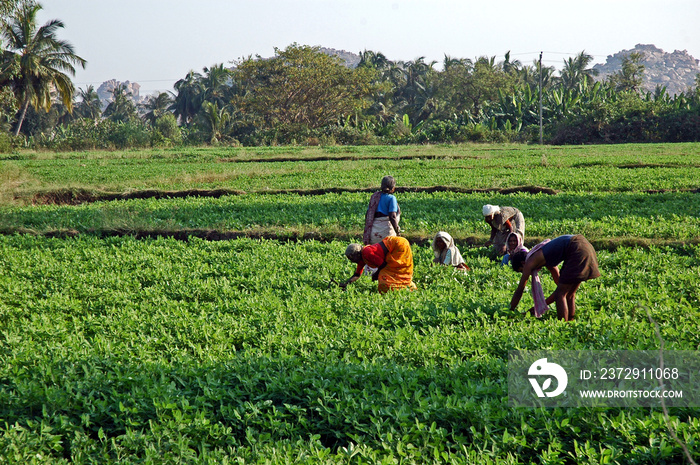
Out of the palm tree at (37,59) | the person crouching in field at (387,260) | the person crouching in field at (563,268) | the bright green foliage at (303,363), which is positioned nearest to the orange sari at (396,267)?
the person crouching in field at (387,260)

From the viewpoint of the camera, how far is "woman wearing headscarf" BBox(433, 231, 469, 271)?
9242 millimetres

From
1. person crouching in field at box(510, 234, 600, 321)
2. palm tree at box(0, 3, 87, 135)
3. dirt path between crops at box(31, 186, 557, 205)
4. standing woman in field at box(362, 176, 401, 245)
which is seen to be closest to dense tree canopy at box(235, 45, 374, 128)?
palm tree at box(0, 3, 87, 135)

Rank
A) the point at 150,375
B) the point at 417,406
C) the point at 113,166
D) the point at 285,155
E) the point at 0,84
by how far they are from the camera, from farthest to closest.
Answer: the point at 0,84, the point at 285,155, the point at 113,166, the point at 150,375, the point at 417,406

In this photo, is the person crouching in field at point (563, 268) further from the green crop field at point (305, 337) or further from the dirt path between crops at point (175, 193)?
the dirt path between crops at point (175, 193)

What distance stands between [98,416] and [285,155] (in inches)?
1112

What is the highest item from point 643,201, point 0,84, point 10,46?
point 10,46

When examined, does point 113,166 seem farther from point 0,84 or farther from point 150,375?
point 150,375

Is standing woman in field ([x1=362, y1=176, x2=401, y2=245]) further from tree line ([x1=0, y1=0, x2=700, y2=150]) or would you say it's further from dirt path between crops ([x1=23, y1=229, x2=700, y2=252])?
tree line ([x1=0, y1=0, x2=700, y2=150])

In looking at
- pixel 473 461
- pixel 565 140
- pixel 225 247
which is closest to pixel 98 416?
pixel 473 461

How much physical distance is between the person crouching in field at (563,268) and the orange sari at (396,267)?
1.77 metres

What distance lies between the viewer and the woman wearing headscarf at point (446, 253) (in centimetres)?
924

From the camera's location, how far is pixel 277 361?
5340 mm

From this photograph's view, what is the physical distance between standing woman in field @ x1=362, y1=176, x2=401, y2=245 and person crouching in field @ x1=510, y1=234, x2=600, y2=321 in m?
2.95

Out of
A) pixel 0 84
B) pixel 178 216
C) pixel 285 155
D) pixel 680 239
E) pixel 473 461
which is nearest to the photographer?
pixel 473 461
